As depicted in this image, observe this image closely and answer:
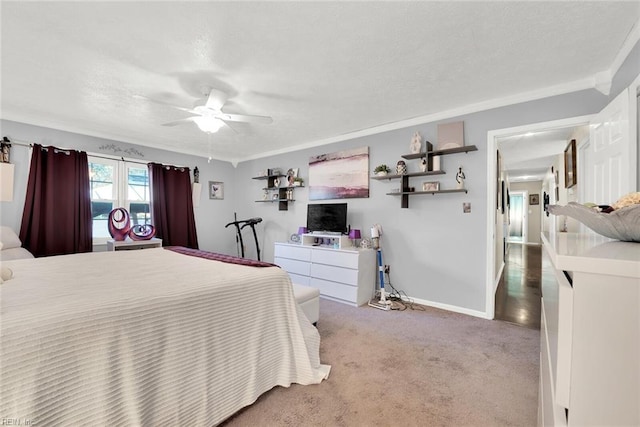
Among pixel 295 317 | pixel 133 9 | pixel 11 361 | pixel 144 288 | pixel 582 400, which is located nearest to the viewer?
pixel 582 400

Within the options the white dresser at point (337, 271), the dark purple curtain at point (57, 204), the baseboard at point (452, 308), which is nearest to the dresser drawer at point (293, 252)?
the white dresser at point (337, 271)

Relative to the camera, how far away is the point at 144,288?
1400 mm

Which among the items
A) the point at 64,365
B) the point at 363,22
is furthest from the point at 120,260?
the point at 363,22

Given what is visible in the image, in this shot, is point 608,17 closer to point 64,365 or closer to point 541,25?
point 541,25

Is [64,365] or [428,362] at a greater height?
[64,365]

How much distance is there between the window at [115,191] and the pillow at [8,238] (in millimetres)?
846

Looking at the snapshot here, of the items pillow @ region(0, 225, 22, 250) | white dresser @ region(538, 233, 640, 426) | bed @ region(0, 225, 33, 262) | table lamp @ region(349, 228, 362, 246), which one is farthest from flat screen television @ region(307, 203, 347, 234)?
pillow @ region(0, 225, 22, 250)

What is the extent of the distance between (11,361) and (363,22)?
2.32 meters

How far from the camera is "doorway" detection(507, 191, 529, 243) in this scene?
9.54 meters

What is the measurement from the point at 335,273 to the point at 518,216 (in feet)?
32.6

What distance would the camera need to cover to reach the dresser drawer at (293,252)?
3792mm

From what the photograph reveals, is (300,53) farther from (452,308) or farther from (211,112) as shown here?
(452,308)

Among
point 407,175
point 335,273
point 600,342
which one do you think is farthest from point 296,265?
point 600,342

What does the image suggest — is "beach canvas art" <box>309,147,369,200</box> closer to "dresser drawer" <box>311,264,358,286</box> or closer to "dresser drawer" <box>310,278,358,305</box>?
"dresser drawer" <box>311,264,358,286</box>
